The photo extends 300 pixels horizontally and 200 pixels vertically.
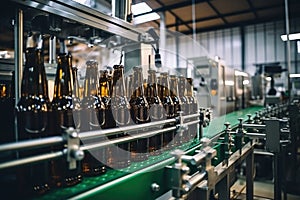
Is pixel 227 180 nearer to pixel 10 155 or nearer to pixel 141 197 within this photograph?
pixel 141 197

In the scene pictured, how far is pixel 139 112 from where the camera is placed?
0.80 meters

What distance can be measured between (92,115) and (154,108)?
0.27m

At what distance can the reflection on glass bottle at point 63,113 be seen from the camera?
0.53 meters

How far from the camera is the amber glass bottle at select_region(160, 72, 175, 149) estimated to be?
0.88m

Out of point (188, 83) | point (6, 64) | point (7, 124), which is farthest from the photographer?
point (188, 83)

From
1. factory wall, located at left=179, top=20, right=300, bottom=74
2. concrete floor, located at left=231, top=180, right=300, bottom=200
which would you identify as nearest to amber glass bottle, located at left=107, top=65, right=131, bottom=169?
concrete floor, located at left=231, top=180, right=300, bottom=200

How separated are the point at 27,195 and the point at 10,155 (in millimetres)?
88

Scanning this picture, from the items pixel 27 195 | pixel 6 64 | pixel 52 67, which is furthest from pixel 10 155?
pixel 52 67

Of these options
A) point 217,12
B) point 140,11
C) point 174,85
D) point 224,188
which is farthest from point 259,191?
point 217,12

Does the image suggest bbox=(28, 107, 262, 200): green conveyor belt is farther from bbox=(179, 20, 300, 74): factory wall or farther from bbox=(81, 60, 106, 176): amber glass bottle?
bbox=(179, 20, 300, 74): factory wall

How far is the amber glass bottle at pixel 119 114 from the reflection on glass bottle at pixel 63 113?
12 cm

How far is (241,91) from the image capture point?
338 cm

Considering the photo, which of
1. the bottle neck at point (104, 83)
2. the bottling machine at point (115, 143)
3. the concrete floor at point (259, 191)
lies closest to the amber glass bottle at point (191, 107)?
the bottling machine at point (115, 143)

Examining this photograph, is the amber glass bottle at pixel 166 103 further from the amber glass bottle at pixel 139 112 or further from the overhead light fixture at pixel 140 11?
the overhead light fixture at pixel 140 11
